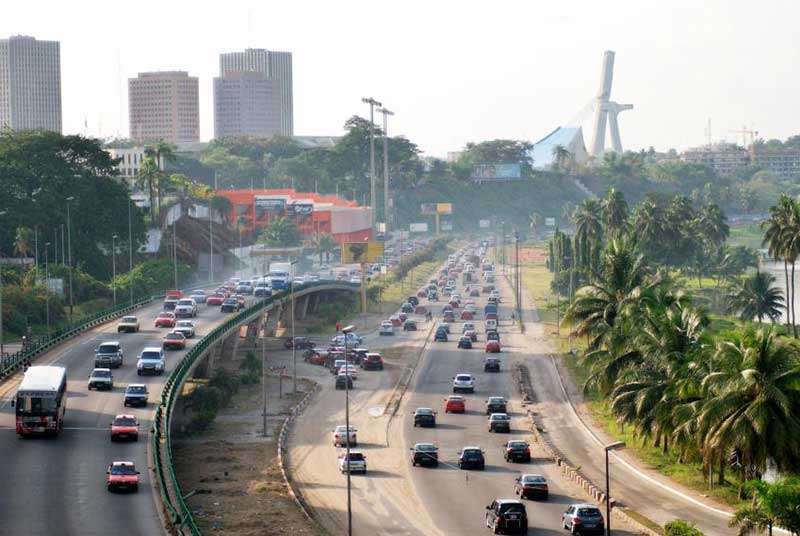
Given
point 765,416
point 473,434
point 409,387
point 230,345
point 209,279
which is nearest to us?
point 765,416

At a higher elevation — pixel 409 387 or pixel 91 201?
pixel 91 201

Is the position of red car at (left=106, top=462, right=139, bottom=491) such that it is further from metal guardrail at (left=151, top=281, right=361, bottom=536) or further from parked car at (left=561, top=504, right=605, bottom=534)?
parked car at (left=561, top=504, right=605, bottom=534)

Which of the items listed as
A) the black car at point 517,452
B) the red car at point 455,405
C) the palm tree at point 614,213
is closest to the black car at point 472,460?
the black car at point 517,452

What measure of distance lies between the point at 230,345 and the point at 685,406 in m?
58.1

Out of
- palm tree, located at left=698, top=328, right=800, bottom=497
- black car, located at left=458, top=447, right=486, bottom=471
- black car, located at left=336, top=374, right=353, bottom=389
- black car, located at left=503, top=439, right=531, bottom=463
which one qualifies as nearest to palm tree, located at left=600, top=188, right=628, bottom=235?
black car, located at left=336, top=374, right=353, bottom=389

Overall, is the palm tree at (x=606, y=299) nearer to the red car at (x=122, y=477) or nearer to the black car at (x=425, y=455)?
the black car at (x=425, y=455)

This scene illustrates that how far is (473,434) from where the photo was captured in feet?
275

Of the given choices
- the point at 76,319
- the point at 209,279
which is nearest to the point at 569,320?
the point at 76,319

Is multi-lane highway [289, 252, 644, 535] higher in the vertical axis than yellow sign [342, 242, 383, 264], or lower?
lower

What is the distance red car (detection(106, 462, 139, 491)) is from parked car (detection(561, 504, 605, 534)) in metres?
16.2

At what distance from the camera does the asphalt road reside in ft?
174

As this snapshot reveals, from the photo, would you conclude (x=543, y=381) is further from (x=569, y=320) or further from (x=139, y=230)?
(x=139, y=230)

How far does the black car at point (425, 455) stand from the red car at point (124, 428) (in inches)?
548

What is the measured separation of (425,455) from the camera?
74.0 metres
